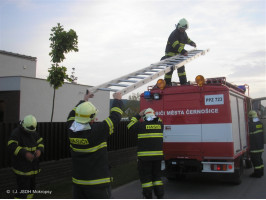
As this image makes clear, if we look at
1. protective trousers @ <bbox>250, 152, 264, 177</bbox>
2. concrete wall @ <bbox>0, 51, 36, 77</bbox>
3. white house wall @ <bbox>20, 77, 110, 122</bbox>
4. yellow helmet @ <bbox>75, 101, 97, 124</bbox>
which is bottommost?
protective trousers @ <bbox>250, 152, 264, 177</bbox>

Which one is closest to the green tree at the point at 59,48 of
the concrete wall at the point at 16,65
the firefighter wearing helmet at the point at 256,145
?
the firefighter wearing helmet at the point at 256,145

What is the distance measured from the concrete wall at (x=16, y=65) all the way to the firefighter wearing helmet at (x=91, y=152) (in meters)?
18.5

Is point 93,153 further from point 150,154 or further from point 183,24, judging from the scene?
point 183,24

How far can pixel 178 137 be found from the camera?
6.23 m

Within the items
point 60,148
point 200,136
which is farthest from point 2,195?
point 200,136

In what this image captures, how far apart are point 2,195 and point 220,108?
477cm

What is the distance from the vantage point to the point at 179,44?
761 cm

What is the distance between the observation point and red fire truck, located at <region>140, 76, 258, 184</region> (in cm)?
580

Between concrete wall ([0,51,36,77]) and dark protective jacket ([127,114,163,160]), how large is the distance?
17.3 meters

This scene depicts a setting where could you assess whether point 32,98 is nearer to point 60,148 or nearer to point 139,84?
point 60,148

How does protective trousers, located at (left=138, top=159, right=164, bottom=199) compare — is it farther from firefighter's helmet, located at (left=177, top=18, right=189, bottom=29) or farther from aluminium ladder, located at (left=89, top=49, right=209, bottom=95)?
firefighter's helmet, located at (left=177, top=18, right=189, bottom=29)

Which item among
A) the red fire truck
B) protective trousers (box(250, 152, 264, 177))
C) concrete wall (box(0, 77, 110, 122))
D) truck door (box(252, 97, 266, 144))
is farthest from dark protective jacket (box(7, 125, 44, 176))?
concrete wall (box(0, 77, 110, 122))

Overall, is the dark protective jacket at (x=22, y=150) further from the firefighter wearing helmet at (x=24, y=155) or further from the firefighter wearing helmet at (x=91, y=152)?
the firefighter wearing helmet at (x=91, y=152)

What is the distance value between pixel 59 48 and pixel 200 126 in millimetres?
6320
